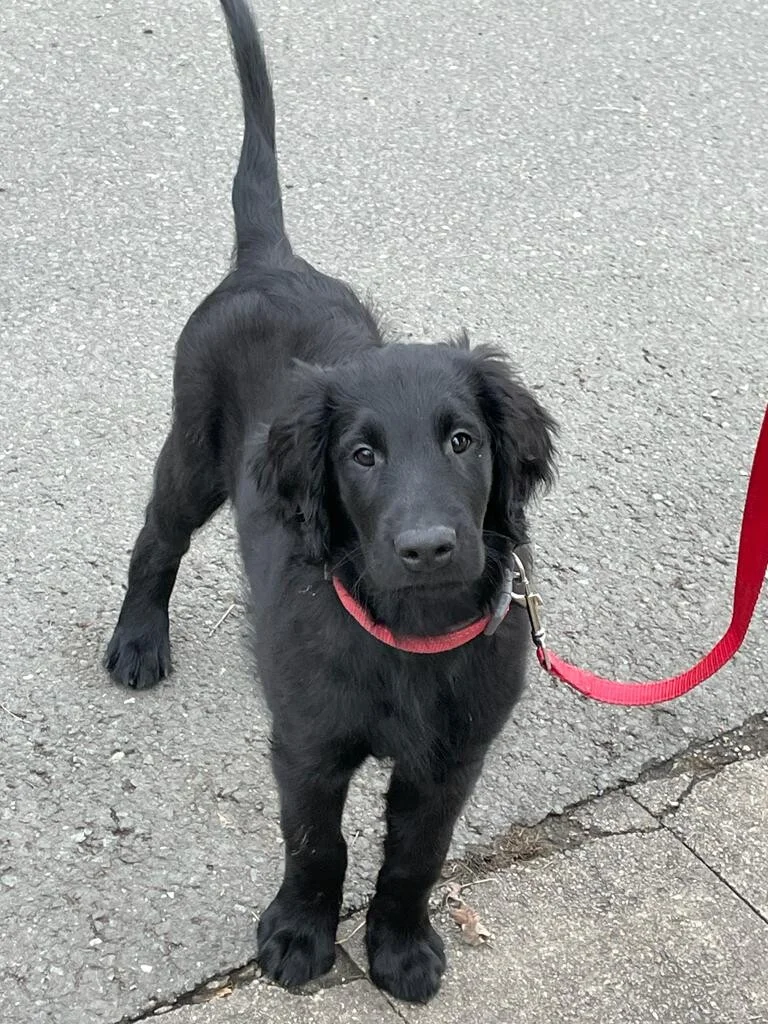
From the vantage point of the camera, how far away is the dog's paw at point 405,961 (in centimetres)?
256

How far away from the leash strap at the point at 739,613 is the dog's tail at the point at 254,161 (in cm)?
127

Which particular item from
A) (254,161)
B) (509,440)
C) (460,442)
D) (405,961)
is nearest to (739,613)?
(509,440)

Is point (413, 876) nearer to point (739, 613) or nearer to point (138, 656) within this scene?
point (739, 613)

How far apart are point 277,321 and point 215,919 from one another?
1253 mm

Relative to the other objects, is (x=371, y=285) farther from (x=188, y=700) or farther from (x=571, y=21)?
(x=571, y=21)

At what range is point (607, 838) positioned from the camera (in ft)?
9.64

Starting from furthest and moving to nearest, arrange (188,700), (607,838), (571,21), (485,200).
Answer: (571,21) → (485,200) → (188,700) → (607,838)

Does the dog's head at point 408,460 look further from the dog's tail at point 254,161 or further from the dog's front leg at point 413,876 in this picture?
the dog's tail at point 254,161

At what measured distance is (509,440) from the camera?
7.79ft

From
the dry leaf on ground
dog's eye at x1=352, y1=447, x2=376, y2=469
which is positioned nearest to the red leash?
dog's eye at x1=352, y1=447, x2=376, y2=469

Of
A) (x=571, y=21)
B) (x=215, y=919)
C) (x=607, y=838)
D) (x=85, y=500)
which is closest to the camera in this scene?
→ (x=215, y=919)

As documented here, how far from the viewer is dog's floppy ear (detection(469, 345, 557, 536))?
2.37m

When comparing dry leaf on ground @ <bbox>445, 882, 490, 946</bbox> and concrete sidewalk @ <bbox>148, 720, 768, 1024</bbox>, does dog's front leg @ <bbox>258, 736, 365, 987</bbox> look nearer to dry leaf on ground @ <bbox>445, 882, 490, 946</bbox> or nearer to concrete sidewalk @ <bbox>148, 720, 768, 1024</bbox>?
concrete sidewalk @ <bbox>148, 720, 768, 1024</bbox>

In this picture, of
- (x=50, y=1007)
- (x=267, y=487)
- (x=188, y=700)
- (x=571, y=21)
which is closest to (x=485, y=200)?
(x=571, y=21)
